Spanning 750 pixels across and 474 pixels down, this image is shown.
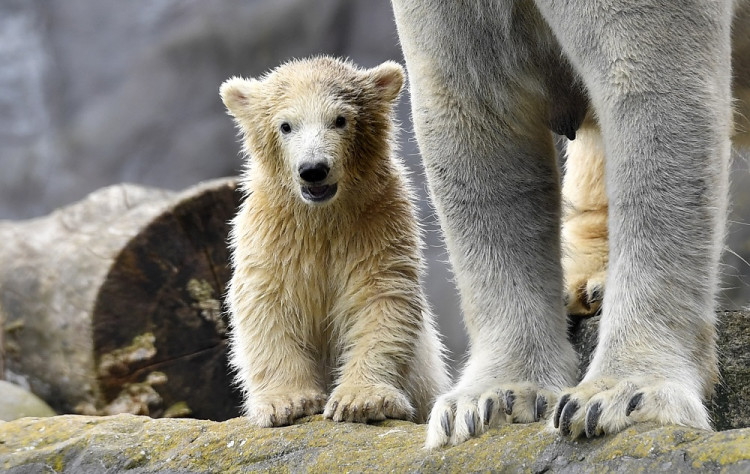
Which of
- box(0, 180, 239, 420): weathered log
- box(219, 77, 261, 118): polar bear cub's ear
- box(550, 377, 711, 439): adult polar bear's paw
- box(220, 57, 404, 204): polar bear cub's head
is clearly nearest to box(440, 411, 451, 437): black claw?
box(550, 377, 711, 439): adult polar bear's paw

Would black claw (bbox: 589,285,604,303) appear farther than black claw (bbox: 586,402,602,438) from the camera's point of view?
Yes

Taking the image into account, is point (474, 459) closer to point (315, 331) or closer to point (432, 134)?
point (432, 134)

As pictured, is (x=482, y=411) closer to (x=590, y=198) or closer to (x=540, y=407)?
(x=540, y=407)

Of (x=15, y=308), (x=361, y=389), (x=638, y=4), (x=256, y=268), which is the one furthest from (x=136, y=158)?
(x=638, y=4)

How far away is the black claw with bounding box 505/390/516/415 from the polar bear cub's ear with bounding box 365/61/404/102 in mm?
1924

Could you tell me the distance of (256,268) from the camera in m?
4.63

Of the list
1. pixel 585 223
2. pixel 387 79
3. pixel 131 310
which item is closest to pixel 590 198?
pixel 585 223

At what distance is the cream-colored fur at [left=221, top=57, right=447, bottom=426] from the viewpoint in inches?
173

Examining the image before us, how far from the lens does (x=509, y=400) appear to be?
3395 millimetres

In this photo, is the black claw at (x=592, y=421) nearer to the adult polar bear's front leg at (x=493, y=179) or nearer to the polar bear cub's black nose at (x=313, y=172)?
the adult polar bear's front leg at (x=493, y=179)

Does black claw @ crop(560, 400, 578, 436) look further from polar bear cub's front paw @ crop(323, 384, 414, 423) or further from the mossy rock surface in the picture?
polar bear cub's front paw @ crop(323, 384, 414, 423)

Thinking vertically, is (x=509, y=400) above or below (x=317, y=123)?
below

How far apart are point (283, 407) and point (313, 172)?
39.8 inches

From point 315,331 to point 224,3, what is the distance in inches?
265
